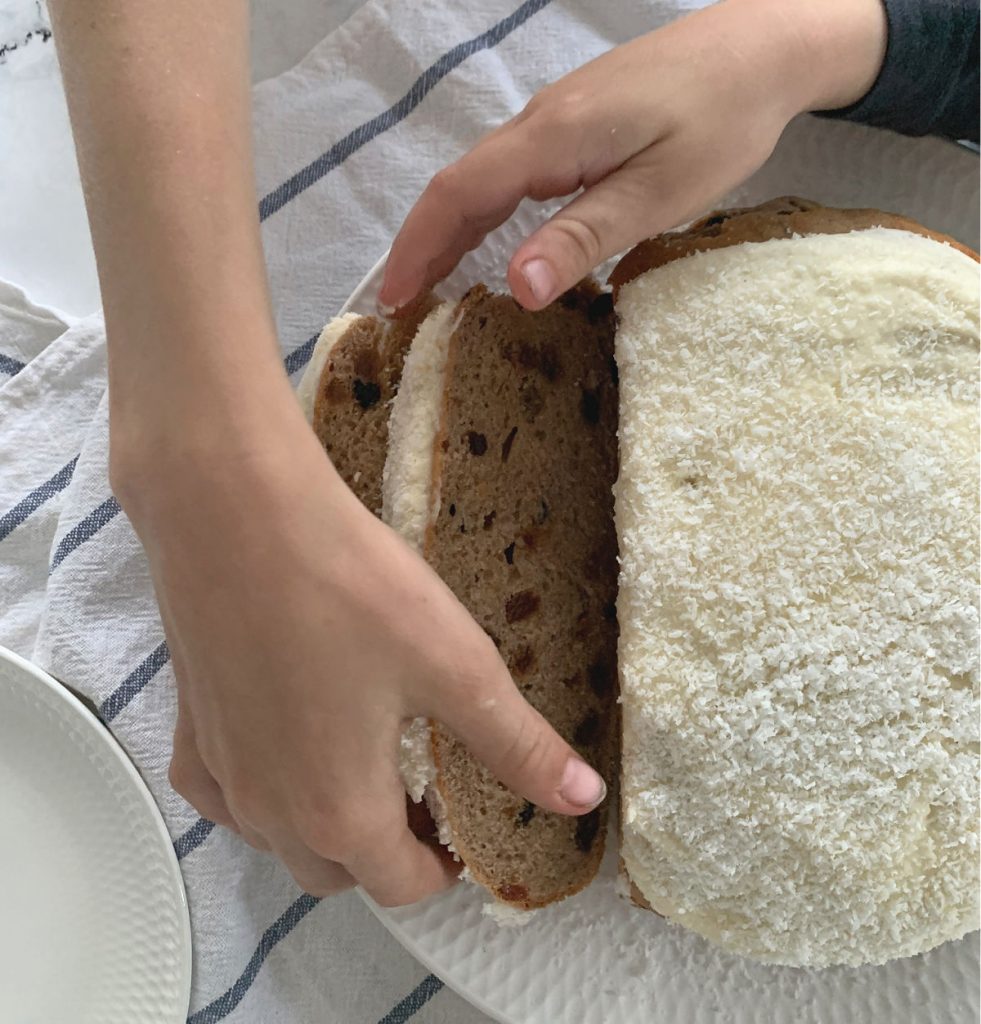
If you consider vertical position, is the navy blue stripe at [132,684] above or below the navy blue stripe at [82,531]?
below

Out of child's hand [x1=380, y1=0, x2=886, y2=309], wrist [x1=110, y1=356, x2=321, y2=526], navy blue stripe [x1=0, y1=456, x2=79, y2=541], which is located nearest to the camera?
wrist [x1=110, y1=356, x2=321, y2=526]

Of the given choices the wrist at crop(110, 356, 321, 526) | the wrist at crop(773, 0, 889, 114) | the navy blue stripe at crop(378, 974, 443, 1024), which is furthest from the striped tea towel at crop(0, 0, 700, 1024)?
the wrist at crop(110, 356, 321, 526)

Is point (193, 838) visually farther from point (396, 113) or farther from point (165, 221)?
point (396, 113)

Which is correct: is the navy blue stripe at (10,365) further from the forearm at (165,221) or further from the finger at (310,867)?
the finger at (310,867)

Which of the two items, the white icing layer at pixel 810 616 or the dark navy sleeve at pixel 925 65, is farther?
the dark navy sleeve at pixel 925 65

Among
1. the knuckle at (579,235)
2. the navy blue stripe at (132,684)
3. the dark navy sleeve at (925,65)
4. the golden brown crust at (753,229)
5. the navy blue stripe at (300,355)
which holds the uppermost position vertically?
the knuckle at (579,235)

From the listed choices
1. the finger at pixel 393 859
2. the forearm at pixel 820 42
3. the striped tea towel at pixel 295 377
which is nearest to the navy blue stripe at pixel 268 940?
the striped tea towel at pixel 295 377

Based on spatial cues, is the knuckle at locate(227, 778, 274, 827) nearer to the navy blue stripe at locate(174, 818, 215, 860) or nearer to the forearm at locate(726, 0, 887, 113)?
the navy blue stripe at locate(174, 818, 215, 860)
